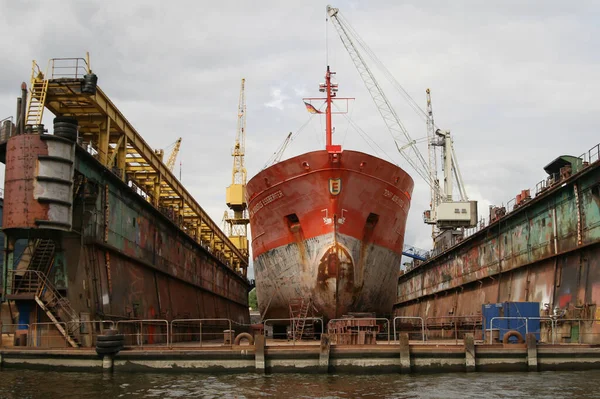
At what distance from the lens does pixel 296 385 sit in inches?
607

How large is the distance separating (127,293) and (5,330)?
16.8 feet

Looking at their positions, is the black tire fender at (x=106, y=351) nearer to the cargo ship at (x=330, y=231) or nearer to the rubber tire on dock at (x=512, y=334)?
the cargo ship at (x=330, y=231)

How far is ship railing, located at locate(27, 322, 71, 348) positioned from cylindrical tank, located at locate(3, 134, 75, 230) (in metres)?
3.18

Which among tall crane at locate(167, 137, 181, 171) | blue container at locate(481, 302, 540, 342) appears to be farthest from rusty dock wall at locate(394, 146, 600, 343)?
tall crane at locate(167, 137, 181, 171)

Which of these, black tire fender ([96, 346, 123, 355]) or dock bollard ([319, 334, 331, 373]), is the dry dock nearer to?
dock bollard ([319, 334, 331, 373])

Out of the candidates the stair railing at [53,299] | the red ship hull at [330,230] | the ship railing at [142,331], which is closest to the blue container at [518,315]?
the red ship hull at [330,230]

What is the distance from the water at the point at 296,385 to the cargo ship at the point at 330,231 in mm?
7240

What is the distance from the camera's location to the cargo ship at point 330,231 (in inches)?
949

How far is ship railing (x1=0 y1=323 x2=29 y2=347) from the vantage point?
19.6m

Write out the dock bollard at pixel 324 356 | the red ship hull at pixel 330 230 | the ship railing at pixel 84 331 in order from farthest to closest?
the red ship hull at pixel 330 230 → the ship railing at pixel 84 331 → the dock bollard at pixel 324 356

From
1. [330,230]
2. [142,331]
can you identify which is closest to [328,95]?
[330,230]

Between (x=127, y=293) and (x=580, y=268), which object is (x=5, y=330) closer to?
(x=127, y=293)

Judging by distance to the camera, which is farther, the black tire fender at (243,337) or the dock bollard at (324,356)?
the black tire fender at (243,337)

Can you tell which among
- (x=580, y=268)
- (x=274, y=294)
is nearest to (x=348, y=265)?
(x=274, y=294)
